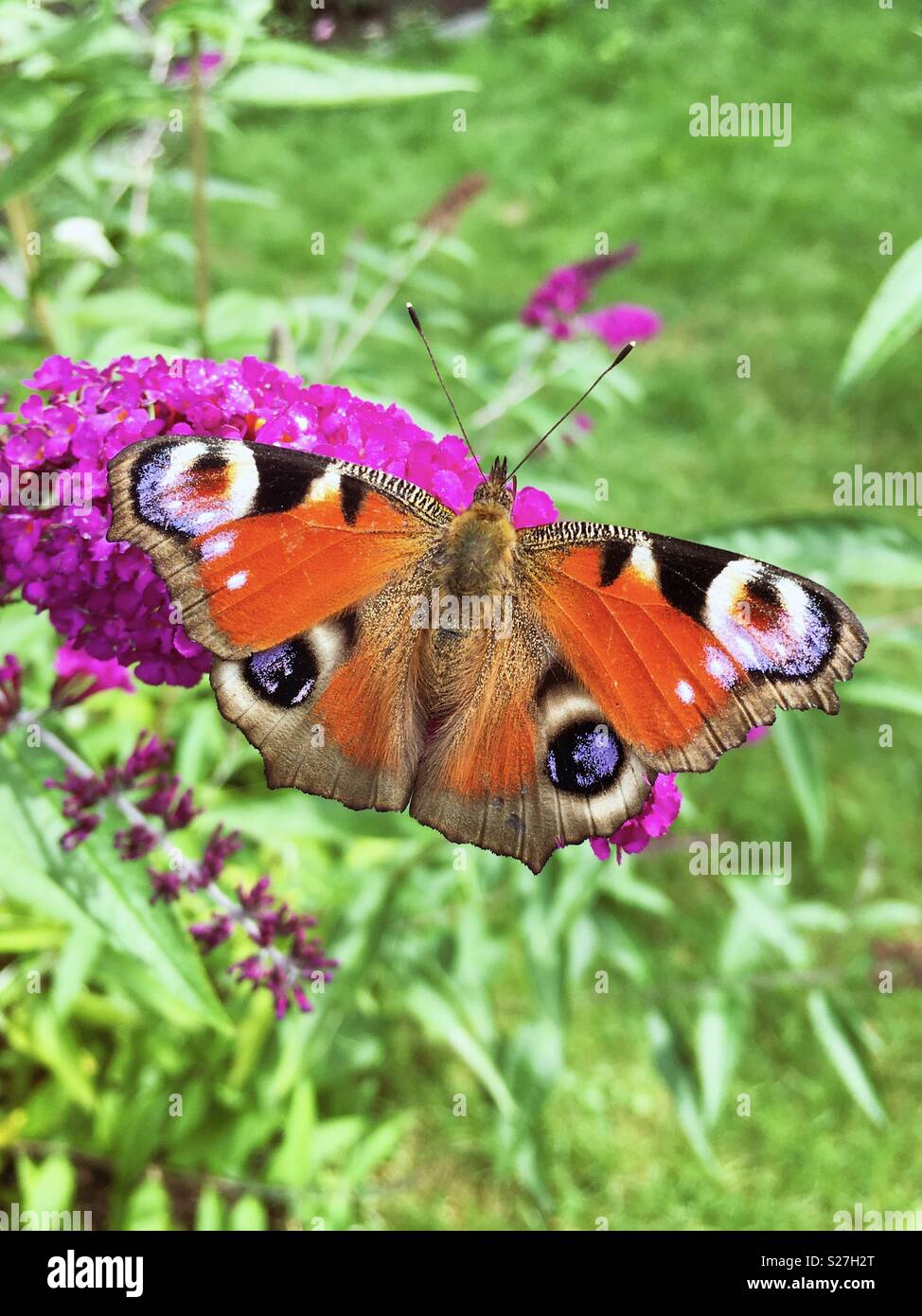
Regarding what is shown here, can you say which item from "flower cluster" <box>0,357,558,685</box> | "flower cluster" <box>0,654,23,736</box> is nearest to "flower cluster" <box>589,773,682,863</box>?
"flower cluster" <box>0,357,558,685</box>

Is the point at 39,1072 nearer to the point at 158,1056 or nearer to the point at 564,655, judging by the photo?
the point at 158,1056

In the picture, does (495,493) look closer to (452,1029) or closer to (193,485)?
(193,485)

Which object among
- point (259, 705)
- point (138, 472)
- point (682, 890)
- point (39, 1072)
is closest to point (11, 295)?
point (138, 472)
